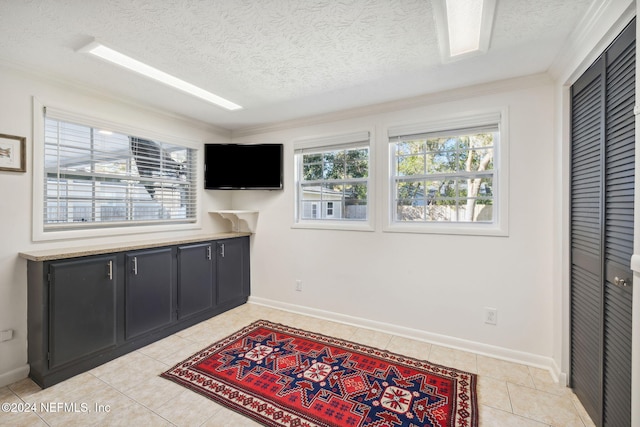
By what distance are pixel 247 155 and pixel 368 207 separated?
177 centimetres

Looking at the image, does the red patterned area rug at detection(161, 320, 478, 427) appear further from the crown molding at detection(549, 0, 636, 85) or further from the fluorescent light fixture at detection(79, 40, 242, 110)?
the fluorescent light fixture at detection(79, 40, 242, 110)

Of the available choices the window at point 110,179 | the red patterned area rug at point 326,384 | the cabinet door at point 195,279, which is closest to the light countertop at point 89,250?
the cabinet door at point 195,279

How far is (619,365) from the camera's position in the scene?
144 centimetres

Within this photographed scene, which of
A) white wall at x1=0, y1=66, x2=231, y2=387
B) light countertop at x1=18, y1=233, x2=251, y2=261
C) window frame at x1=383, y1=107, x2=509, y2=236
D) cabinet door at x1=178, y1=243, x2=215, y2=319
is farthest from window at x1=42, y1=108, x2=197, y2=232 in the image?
window frame at x1=383, y1=107, x2=509, y2=236

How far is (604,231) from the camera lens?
1617mm

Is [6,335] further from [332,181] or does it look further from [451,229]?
[451,229]

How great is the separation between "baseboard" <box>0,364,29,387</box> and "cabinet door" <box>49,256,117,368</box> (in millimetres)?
365

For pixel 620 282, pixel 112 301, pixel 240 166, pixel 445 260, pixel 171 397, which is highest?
pixel 240 166

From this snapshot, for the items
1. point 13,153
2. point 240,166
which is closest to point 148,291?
point 13,153

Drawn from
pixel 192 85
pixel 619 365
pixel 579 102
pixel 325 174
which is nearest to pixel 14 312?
pixel 192 85

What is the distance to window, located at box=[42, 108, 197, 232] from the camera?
2.48 meters

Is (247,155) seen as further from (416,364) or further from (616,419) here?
(616,419)

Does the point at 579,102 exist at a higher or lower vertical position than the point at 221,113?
lower

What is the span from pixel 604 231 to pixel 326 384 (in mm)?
2034
